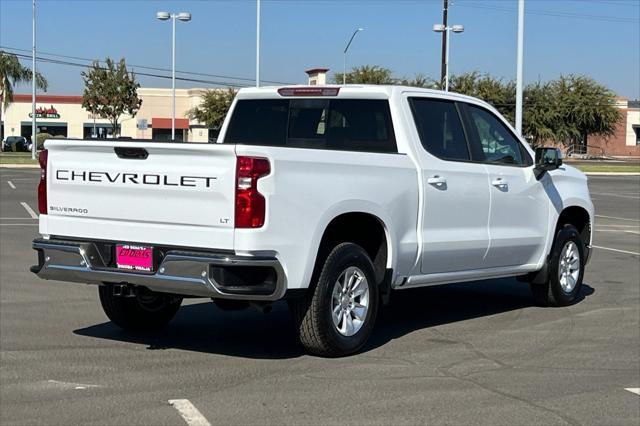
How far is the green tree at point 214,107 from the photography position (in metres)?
70.9

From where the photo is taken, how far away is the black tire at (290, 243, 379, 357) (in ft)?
21.9

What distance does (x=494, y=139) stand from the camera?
8.81 meters

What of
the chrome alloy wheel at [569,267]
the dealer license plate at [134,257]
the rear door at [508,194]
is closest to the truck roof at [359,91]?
the rear door at [508,194]

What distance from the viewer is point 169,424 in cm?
516

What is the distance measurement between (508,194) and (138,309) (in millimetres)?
3639

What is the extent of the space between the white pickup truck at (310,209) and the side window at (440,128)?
0.01m

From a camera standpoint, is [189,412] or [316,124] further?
[316,124]

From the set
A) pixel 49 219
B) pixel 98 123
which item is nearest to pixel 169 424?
pixel 49 219

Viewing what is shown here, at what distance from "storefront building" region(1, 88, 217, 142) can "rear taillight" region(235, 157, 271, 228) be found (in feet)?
249

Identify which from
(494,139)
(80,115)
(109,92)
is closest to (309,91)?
(494,139)

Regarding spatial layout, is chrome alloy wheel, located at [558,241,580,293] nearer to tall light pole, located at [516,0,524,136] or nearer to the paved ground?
the paved ground

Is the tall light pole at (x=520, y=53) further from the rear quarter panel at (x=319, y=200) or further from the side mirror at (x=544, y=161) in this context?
the rear quarter panel at (x=319, y=200)

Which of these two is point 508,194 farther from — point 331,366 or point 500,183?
point 331,366

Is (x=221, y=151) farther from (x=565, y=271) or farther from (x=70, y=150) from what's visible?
(x=565, y=271)
